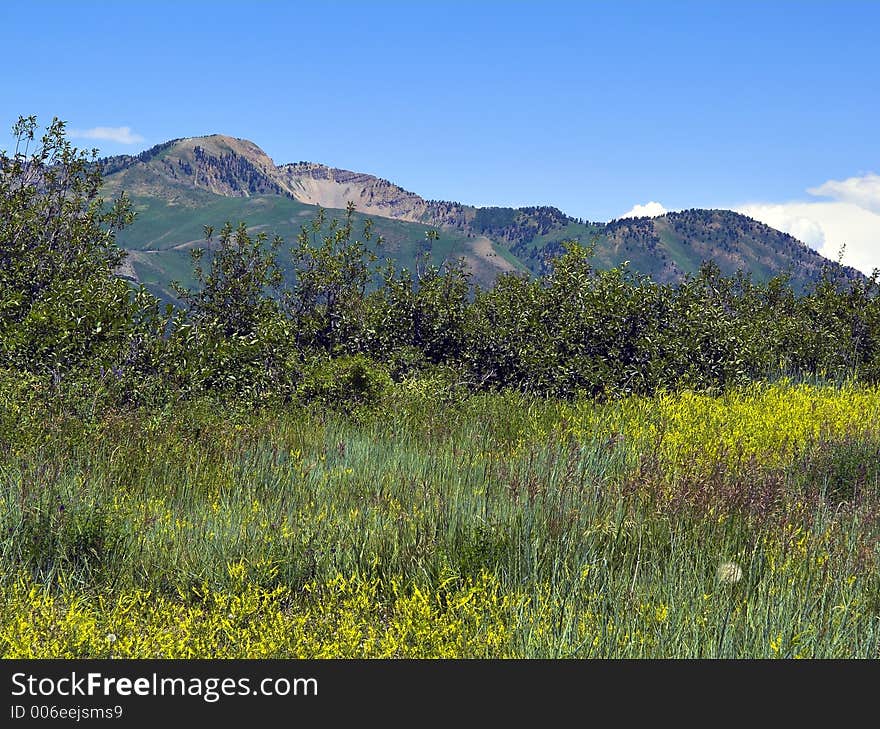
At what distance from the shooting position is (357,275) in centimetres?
1325

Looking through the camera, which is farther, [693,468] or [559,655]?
[693,468]

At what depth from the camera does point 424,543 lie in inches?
196

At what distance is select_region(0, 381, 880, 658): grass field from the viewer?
3.72 meters

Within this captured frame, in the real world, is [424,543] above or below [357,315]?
below

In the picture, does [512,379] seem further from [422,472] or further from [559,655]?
[559,655]

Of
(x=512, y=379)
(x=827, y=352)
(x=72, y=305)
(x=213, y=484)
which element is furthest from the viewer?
(x=827, y=352)

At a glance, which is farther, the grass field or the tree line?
the tree line

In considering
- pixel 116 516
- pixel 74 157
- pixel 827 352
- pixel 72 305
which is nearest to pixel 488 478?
pixel 116 516

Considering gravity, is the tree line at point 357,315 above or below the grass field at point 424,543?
above

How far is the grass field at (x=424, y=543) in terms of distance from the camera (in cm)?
372

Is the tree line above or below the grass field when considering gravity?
above

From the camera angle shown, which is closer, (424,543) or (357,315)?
(424,543)

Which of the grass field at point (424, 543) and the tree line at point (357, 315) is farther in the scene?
the tree line at point (357, 315)

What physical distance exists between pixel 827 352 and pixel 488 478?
37.8ft
